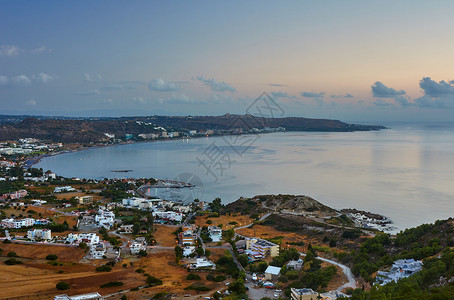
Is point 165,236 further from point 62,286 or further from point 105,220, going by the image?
point 62,286

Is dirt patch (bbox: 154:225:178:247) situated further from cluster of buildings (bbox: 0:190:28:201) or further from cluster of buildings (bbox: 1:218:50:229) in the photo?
cluster of buildings (bbox: 0:190:28:201)

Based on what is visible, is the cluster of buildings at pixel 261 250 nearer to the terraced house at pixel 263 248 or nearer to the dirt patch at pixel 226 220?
the terraced house at pixel 263 248

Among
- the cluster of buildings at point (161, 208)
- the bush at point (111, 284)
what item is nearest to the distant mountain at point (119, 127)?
the cluster of buildings at point (161, 208)

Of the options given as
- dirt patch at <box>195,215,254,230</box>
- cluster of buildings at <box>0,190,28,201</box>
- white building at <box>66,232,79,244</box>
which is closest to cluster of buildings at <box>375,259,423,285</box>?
dirt patch at <box>195,215,254,230</box>

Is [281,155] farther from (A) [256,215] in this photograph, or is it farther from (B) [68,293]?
(B) [68,293]

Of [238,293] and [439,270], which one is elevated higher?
[439,270]

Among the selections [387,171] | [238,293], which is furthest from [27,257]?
[387,171]

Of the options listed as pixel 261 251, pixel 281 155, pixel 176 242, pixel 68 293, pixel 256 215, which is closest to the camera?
pixel 68 293
